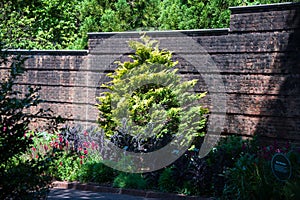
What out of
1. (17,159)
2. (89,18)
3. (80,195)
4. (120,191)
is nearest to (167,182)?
(120,191)

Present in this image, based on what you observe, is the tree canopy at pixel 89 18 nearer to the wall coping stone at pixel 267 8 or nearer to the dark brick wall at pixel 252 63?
the dark brick wall at pixel 252 63

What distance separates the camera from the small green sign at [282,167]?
24.6 ft

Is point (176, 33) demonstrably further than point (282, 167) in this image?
Yes

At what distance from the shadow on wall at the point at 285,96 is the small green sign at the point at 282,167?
4000mm

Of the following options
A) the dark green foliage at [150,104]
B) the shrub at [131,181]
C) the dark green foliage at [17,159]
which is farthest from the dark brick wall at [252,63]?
the dark green foliage at [17,159]

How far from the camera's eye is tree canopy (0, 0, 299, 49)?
18141 millimetres

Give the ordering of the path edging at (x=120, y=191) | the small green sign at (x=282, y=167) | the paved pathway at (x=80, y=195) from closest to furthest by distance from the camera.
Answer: the small green sign at (x=282, y=167) < the path edging at (x=120, y=191) < the paved pathway at (x=80, y=195)

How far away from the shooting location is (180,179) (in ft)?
35.4

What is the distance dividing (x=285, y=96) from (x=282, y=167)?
432 cm

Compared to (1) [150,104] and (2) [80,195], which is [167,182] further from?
(1) [150,104]

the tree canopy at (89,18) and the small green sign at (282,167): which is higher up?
the tree canopy at (89,18)

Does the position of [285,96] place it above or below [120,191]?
above

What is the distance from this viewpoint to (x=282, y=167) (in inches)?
299

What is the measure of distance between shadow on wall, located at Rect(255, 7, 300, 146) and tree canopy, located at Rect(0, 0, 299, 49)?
6.12 metres
